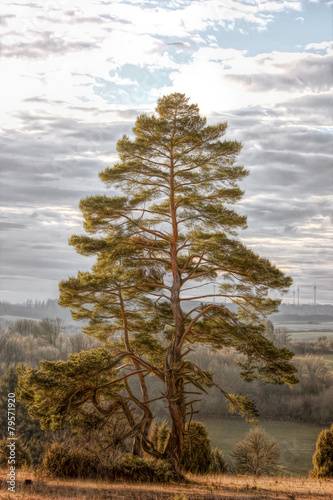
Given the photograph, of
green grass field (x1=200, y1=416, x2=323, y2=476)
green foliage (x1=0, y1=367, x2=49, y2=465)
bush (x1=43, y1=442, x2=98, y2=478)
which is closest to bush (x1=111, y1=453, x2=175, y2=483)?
bush (x1=43, y1=442, x2=98, y2=478)

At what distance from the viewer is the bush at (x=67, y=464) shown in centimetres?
1385

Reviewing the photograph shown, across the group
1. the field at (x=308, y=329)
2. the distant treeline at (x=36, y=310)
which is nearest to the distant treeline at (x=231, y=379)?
the field at (x=308, y=329)

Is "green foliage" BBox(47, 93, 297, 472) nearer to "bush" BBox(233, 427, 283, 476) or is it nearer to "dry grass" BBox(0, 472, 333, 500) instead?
"dry grass" BBox(0, 472, 333, 500)

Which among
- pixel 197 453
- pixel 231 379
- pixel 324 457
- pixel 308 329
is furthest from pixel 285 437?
pixel 308 329

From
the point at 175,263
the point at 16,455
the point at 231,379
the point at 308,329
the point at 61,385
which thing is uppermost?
the point at 175,263

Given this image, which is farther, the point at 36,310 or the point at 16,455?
the point at 36,310

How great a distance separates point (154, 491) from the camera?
11422mm

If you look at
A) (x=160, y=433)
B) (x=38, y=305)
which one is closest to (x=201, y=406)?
(x=160, y=433)

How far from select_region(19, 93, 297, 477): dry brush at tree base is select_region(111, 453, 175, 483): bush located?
71 centimetres

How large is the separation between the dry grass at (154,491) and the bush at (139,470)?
61 cm

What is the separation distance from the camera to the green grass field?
38688 millimetres

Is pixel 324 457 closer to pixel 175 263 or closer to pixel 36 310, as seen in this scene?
pixel 175 263

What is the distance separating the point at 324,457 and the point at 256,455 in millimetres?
7635

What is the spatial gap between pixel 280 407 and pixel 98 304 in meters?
35.0
